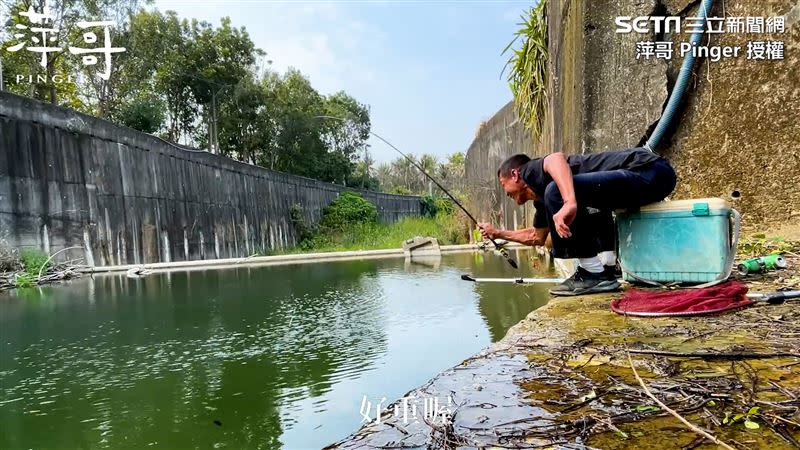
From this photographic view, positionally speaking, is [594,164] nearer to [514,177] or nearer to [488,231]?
[514,177]

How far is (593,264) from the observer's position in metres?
2.61

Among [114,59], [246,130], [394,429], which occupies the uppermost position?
[114,59]

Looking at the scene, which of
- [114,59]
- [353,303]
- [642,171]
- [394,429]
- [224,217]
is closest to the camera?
[394,429]

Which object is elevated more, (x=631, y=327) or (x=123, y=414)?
(x=631, y=327)

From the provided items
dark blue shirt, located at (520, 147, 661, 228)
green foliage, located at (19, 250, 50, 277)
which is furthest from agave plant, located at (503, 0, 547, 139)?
green foliage, located at (19, 250, 50, 277)

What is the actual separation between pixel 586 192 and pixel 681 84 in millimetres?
1275

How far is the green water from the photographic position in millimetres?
1862

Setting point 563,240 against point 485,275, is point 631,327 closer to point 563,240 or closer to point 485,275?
point 563,240

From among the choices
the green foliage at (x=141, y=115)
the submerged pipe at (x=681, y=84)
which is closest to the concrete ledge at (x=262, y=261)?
the submerged pipe at (x=681, y=84)

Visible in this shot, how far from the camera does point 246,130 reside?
878 inches

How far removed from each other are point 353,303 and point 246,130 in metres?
19.2

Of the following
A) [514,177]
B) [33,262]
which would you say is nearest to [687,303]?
[514,177]

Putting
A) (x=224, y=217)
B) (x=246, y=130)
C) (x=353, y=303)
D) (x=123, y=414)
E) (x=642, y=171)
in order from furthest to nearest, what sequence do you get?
(x=246, y=130)
(x=224, y=217)
(x=353, y=303)
(x=642, y=171)
(x=123, y=414)

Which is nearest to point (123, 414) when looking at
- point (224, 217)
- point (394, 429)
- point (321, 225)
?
point (394, 429)
